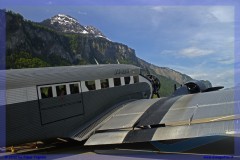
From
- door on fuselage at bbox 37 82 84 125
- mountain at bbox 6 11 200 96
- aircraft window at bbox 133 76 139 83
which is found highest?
mountain at bbox 6 11 200 96

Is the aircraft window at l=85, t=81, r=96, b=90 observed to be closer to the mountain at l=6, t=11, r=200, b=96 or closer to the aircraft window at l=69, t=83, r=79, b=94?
the aircraft window at l=69, t=83, r=79, b=94

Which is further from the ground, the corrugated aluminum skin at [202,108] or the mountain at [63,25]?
the mountain at [63,25]

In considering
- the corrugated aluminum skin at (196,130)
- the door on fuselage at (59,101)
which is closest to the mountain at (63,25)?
the door on fuselage at (59,101)

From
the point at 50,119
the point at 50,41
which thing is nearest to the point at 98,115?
the point at 50,119

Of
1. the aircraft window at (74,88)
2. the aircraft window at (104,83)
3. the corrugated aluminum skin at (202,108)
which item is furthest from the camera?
the aircraft window at (104,83)

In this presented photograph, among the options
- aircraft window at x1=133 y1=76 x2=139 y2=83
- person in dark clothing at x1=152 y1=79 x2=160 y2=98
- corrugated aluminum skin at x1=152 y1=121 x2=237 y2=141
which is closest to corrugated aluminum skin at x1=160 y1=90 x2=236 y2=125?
corrugated aluminum skin at x1=152 y1=121 x2=237 y2=141

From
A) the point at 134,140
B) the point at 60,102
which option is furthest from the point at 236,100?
the point at 60,102

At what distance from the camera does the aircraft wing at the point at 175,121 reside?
768cm

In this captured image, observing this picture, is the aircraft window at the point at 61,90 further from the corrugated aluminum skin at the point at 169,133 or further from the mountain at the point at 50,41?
the mountain at the point at 50,41

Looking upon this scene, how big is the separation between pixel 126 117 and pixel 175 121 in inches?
76.4

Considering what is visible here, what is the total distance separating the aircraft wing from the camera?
768 centimetres

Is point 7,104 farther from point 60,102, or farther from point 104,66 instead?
point 104,66

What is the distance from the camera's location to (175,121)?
8828 mm

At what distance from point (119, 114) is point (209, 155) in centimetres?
379
